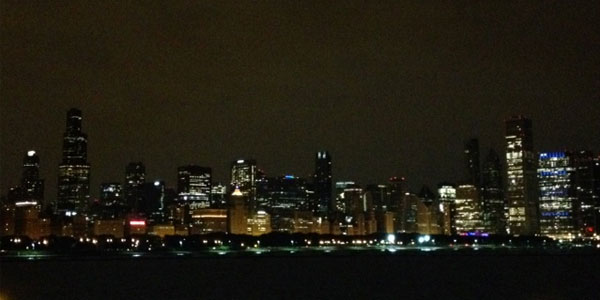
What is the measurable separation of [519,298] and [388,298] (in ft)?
36.9

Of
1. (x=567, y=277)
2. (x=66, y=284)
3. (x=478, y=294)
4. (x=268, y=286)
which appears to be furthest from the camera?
(x=567, y=277)

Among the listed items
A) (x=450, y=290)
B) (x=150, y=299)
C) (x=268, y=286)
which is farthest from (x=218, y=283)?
(x=450, y=290)

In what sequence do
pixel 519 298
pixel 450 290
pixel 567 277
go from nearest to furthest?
1. pixel 519 298
2. pixel 450 290
3. pixel 567 277

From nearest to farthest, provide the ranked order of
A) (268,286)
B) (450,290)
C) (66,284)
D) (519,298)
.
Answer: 1. (519,298)
2. (450,290)
3. (268,286)
4. (66,284)

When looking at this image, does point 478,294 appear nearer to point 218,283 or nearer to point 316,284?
point 316,284

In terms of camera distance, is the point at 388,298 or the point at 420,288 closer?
the point at 388,298

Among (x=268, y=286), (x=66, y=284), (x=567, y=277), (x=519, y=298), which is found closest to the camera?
→ (x=519, y=298)

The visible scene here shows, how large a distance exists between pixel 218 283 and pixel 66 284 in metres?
17.6

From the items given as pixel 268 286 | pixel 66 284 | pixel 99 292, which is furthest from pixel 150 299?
pixel 66 284

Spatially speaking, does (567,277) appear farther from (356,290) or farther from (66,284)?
(66,284)

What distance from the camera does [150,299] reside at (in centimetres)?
6606

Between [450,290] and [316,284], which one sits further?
[316,284]

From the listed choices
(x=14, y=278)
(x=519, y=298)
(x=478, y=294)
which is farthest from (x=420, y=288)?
Result: (x=14, y=278)

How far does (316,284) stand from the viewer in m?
84.8
